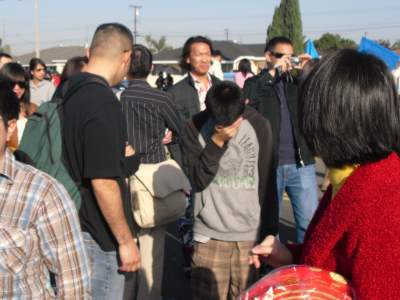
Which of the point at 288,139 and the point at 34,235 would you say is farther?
the point at 288,139

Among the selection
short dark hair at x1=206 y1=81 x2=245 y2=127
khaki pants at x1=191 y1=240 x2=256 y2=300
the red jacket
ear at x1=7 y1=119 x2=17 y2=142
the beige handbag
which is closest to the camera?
the red jacket

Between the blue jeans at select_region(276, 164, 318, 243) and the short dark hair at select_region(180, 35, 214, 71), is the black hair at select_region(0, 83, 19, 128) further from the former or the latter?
the short dark hair at select_region(180, 35, 214, 71)

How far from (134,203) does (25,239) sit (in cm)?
190

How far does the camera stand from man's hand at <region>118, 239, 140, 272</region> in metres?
2.85

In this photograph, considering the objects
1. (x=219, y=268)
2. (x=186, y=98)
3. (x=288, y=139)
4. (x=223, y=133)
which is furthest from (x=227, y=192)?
(x=186, y=98)

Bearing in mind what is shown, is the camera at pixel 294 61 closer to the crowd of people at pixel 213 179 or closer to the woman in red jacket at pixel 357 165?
the crowd of people at pixel 213 179

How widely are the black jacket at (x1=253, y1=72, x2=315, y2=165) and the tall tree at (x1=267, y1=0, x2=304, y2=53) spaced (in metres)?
57.4

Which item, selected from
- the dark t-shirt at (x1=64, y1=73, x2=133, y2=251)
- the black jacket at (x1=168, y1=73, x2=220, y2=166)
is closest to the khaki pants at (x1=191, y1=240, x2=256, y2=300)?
the dark t-shirt at (x1=64, y1=73, x2=133, y2=251)

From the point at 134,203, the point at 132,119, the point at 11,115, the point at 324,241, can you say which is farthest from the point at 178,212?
the point at 324,241

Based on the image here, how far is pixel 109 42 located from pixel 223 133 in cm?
78

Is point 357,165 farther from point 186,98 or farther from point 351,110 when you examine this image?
point 186,98

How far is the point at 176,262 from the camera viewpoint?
5.68 m

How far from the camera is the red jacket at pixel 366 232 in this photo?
1.44 meters

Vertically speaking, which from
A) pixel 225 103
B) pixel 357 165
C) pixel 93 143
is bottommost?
pixel 93 143
